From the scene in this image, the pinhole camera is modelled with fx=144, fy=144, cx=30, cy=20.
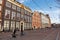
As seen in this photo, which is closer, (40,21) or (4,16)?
(4,16)

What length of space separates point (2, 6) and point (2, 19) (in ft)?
15.0

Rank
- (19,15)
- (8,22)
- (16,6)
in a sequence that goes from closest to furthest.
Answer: (8,22), (16,6), (19,15)

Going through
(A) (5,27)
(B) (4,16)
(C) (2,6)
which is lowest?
(A) (5,27)

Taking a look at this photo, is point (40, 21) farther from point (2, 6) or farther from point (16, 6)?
point (2, 6)

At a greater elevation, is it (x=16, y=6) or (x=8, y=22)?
(x=16, y=6)

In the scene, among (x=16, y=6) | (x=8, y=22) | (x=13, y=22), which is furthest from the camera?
(x=16, y=6)

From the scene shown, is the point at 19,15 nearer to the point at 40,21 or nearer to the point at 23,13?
the point at 23,13

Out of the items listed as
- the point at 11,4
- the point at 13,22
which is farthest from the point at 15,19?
the point at 11,4

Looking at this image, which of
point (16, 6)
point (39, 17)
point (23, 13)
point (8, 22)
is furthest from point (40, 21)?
point (8, 22)

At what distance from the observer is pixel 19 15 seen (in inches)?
2623

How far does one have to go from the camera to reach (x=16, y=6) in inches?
2451

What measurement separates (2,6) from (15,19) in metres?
12.3

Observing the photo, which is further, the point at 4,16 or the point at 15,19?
the point at 15,19

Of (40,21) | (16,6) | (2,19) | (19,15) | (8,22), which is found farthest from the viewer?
(40,21)
